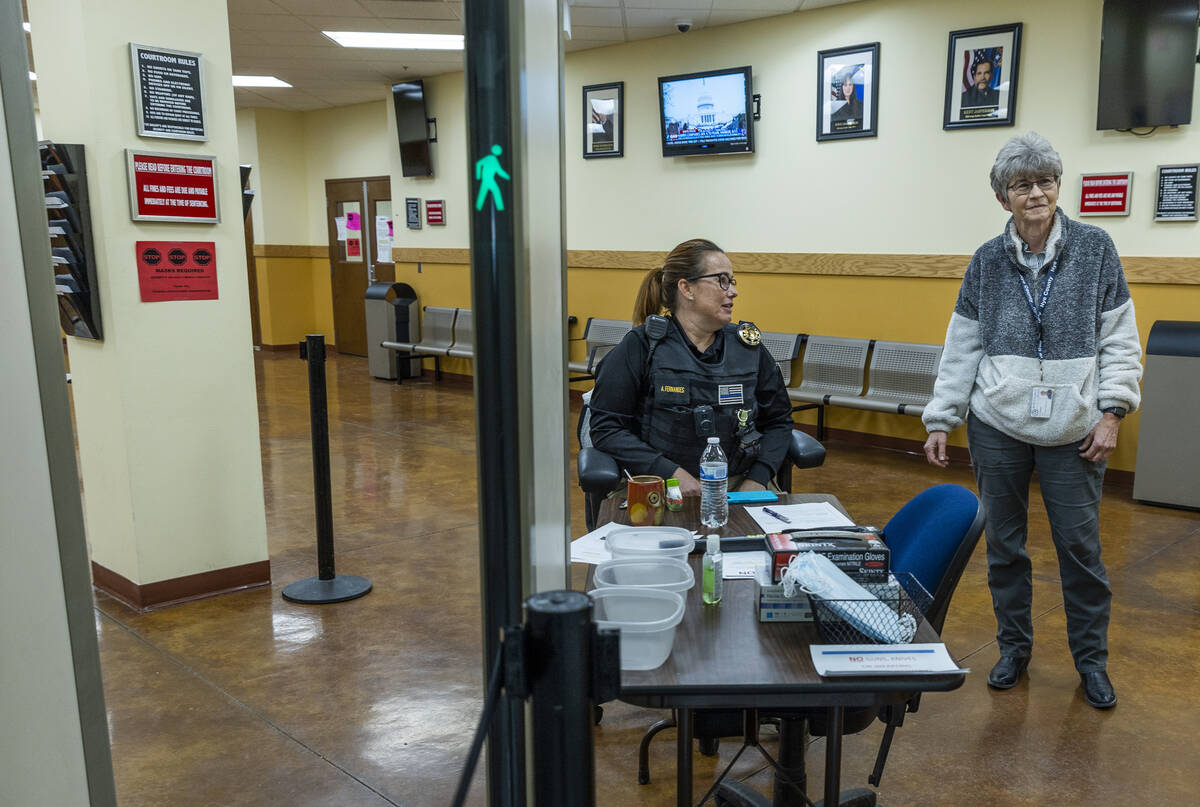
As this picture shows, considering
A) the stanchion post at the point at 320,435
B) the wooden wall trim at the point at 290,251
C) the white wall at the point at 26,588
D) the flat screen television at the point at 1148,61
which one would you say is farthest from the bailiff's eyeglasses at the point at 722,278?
the wooden wall trim at the point at 290,251

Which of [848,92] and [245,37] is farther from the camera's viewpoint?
[245,37]

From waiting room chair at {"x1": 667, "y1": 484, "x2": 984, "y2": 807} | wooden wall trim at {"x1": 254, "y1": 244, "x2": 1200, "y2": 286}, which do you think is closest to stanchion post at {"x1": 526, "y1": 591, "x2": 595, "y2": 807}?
waiting room chair at {"x1": 667, "y1": 484, "x2": 984, "y2": 807}

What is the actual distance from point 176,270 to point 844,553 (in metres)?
2.70

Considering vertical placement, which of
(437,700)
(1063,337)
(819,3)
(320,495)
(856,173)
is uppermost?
(819,3)

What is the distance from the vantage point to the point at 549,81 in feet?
2.50

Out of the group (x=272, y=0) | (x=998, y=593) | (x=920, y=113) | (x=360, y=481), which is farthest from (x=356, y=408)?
(x=998, y=593)

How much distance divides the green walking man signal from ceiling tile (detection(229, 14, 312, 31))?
6.89 meters

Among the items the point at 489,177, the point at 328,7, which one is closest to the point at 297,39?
the point at 328,7

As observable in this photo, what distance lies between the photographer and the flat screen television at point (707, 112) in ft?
21.3

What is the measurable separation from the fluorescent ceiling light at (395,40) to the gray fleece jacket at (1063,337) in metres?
5.57

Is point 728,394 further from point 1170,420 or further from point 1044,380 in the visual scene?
point 1170,420

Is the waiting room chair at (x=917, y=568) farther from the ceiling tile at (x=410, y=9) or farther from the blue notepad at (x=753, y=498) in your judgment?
the ceiling tile at (x=410, y=9)

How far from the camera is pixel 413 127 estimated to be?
8828 millimetres

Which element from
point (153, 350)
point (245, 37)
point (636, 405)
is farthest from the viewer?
point (245, 37)
